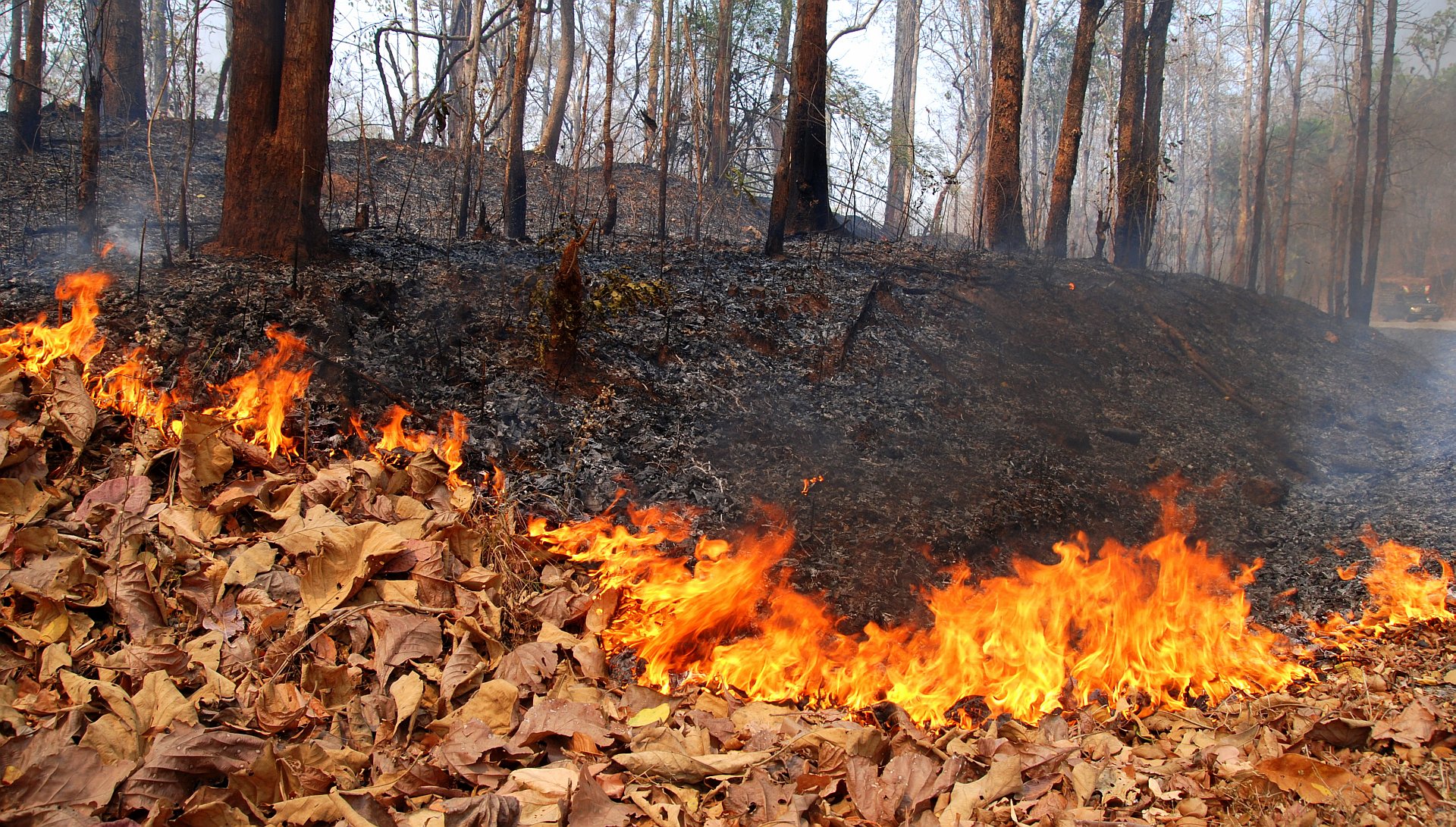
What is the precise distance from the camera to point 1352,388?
321 inches

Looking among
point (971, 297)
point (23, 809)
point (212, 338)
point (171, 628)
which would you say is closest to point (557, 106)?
point (971, 297)

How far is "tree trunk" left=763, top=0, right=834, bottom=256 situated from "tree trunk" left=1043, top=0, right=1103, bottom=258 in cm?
344

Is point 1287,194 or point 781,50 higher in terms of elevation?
point 781,50

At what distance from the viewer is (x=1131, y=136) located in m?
10.8

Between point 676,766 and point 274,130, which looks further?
point 274,130

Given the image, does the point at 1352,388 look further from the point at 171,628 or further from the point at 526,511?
the point at 171,628

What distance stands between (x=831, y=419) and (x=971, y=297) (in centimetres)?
266

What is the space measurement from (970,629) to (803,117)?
5.61 metres

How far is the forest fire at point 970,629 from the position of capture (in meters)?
3.80

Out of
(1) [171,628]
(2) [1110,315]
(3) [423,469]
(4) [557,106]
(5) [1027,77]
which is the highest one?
(5) [1027,77]

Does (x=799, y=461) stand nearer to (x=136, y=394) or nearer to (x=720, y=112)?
(x=136, y=394)

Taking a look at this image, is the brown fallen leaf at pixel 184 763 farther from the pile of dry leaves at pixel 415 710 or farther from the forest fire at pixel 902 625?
the forest fire at pixel 902 625

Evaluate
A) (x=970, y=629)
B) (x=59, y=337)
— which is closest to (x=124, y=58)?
(x=59, y=337)

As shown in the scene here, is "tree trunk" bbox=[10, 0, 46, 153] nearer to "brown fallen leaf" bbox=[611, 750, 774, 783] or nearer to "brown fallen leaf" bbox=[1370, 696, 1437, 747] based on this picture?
"brown fallen leaf" bbox=[611, 750, 774, 783]
